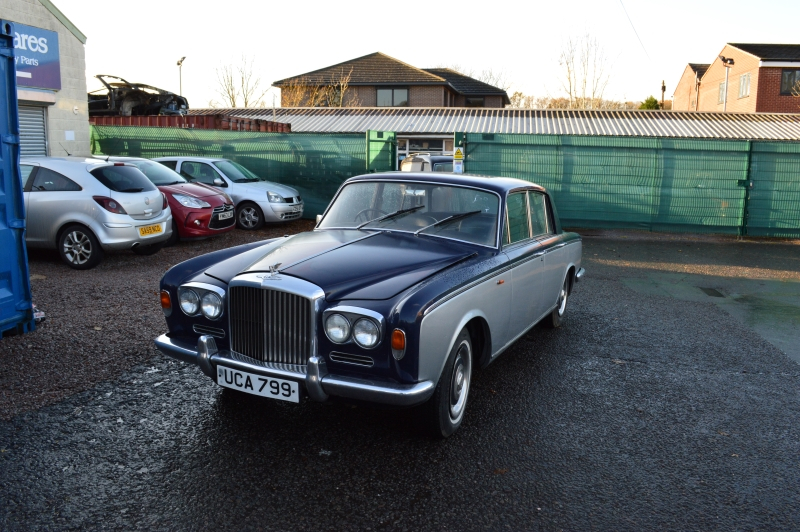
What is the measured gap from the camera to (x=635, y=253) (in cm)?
1280

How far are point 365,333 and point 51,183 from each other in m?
7.47

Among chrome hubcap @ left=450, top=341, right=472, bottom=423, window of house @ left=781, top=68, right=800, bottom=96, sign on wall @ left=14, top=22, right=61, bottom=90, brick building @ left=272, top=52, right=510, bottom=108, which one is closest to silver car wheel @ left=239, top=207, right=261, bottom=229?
sign on wall @ left=14, top=22, right=61, bottom=90

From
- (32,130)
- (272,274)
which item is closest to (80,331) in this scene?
(272,274)

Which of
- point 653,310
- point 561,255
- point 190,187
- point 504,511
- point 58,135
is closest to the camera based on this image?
point 504,511

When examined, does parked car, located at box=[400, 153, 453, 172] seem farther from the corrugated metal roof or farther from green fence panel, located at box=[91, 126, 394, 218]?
the corrugated metal roof

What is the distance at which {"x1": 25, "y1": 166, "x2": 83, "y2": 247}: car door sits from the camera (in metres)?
9.28

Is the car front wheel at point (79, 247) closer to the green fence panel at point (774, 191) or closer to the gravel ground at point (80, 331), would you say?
the gravel ground at point (80, 331)

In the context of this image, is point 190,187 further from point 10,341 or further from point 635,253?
point 635,253

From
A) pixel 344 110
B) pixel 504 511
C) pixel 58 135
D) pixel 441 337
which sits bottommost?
pixel 504 511

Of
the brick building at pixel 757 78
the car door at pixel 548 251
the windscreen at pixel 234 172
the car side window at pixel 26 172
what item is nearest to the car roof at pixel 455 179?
the car door at pixel 548 251

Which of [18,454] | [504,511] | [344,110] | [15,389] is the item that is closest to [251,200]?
[15,389]

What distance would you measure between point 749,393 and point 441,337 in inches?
111

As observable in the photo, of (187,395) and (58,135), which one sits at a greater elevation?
(58,135)

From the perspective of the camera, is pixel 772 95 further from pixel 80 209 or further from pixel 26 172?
pixel 26 172
